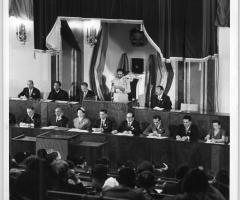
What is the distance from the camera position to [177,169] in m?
3.45

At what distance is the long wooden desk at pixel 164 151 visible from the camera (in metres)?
3.36

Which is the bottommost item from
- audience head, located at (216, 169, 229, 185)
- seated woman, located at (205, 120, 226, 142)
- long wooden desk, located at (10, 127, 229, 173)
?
audience head, located at (216, 169, 229, 185)

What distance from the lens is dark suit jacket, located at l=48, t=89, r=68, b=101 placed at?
3.69 metres

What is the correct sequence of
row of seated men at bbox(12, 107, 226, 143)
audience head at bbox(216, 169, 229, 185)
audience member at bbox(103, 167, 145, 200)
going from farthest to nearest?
audience member at bbox(103, 167, 145, 200)
row of seated men at bbox(12, 107, 226, 143)
audience head at bbox(216, 169, 229, 185)

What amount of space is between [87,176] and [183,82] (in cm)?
87

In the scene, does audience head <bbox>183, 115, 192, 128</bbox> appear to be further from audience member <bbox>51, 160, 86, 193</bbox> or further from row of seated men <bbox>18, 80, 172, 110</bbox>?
audience member <bbox>51, 160, 86, 193</bbox>

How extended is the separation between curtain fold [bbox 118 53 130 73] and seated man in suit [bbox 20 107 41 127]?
687mm

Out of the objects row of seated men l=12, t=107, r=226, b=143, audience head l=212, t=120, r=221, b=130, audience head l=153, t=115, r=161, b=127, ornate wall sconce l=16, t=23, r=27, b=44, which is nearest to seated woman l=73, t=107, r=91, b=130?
row of seated men l=12, t=107, r=226, b=143

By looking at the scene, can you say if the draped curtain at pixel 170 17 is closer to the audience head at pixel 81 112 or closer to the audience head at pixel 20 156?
the audience head at pixel 81 112

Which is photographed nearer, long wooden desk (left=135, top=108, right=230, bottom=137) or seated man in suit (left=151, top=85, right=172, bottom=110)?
long wooden desk (left=135, top=108, right=230, bottom=137)

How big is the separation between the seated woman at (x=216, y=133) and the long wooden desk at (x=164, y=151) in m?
0.04

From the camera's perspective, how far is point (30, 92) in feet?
12.5

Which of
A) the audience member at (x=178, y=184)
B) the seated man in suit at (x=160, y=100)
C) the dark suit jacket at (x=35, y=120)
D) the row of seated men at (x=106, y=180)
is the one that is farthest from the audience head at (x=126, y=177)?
the dark suit jacket at (x=35, y=120)
